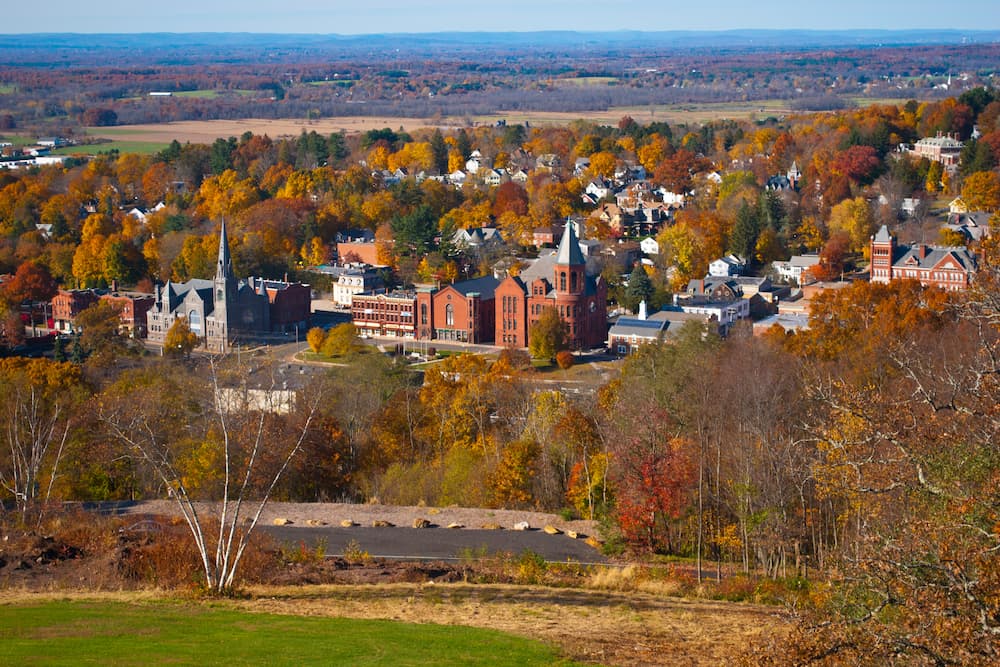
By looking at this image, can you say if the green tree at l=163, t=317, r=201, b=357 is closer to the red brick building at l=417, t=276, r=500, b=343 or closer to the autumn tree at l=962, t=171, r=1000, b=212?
the red brick building at l=417, t=276, r=500, b=343

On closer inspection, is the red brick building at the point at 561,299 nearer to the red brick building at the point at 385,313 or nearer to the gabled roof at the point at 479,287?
the gabled roof at the point at 479,287

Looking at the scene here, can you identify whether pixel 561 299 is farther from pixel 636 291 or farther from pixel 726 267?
pixel 726 267

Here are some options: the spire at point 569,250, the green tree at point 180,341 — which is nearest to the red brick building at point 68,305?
the green tree at point 180,341

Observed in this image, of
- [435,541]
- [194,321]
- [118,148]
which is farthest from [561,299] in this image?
[118,148]

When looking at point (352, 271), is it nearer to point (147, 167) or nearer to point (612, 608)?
point (147, 167)

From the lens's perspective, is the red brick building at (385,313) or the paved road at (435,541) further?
the red brick building at (385,313)

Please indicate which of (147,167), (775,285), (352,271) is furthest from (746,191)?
(147,167)
